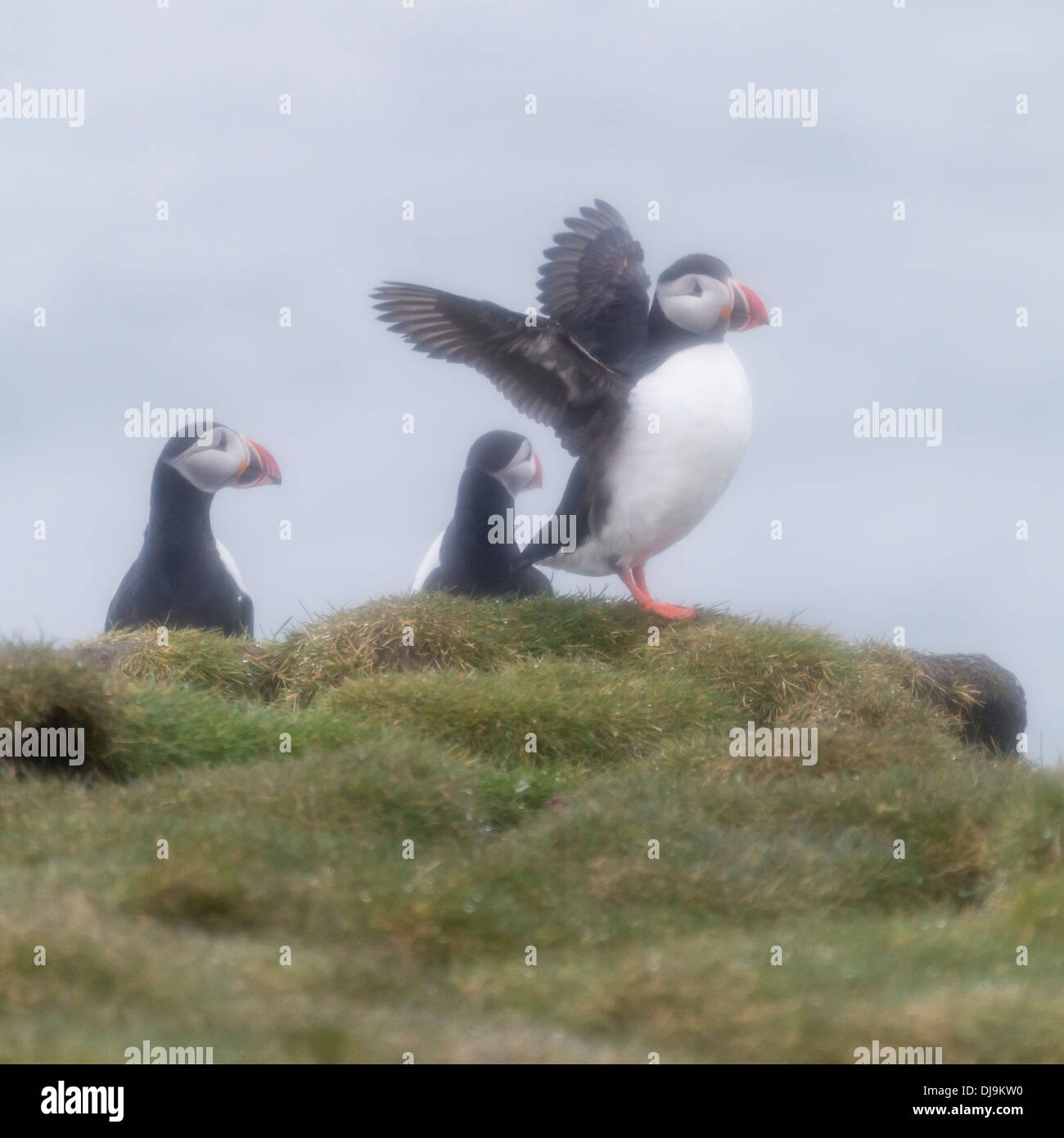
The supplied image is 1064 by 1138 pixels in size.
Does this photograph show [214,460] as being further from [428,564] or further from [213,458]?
[428,564]

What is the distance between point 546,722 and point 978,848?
10.0 ft

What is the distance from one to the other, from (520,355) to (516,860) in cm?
505

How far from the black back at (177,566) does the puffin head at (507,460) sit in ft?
7.88

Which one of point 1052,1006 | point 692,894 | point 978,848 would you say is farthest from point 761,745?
point 1052,1006

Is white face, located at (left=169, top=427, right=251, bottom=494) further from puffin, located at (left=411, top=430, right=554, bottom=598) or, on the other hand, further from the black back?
puffin, located at (left=411, top=430, right=554, bottom=598)

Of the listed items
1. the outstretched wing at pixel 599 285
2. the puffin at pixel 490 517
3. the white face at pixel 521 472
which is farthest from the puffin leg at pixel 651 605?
the outstretched wing at pixel 599 285

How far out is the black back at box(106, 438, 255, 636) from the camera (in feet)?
39.7

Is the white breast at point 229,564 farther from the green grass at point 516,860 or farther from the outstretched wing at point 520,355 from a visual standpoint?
the outstretched wing at point 520,355

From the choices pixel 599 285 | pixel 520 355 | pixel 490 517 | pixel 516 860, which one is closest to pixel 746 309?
pixel 599 285

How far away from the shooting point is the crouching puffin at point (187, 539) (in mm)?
12078

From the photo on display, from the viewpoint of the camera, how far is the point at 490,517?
11.8m

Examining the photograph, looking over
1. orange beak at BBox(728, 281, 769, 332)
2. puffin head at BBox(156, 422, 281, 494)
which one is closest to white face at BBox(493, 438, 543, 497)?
orange beak at BBox(728, 281, 769, 332)

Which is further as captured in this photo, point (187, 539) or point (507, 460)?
point (187, 539)
